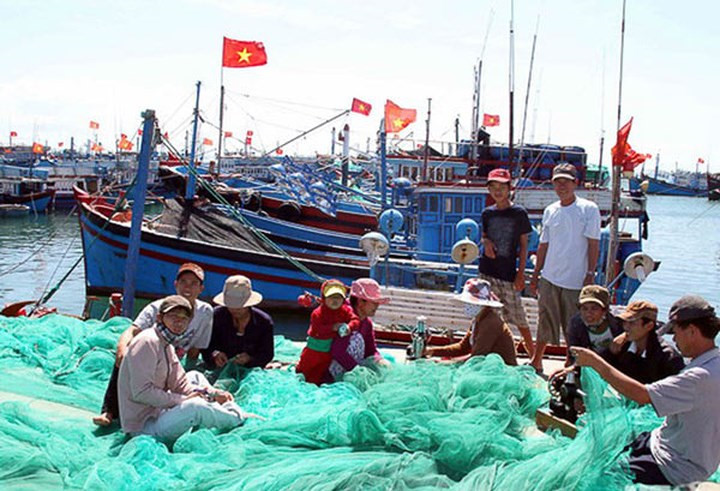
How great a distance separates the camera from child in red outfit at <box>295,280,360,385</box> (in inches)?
197

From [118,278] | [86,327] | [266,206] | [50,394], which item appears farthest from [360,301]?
[266,206]

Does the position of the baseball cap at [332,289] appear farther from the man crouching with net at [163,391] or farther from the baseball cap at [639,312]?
the baseball cap at [639,312]

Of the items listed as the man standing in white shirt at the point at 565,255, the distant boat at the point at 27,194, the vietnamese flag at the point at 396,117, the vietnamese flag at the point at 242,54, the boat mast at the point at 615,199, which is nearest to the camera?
the man standing in white shirt at the point at 565,255

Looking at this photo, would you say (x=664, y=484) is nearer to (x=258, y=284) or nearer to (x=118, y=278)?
(x=258, y=284)

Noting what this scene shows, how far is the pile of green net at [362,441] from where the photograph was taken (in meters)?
3.14

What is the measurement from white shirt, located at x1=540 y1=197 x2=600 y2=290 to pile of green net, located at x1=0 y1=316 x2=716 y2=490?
3.43 feet

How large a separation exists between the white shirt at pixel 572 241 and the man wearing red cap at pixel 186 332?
2736 millimetres

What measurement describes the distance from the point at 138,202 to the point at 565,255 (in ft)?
18.8

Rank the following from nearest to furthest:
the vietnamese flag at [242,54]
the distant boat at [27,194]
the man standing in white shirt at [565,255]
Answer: the man standing in white shirt at [565,255] < the vietnamese flag at [242,54] < the distant boat at [27,194]

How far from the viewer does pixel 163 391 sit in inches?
158

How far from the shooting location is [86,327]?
20.9 feet

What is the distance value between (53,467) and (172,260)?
11.3m

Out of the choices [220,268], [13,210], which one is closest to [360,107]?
[220,268]

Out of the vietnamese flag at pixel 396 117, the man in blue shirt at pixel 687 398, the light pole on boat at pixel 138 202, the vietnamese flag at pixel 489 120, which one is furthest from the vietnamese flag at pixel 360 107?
the man in blue shirt at pixel 687 398
